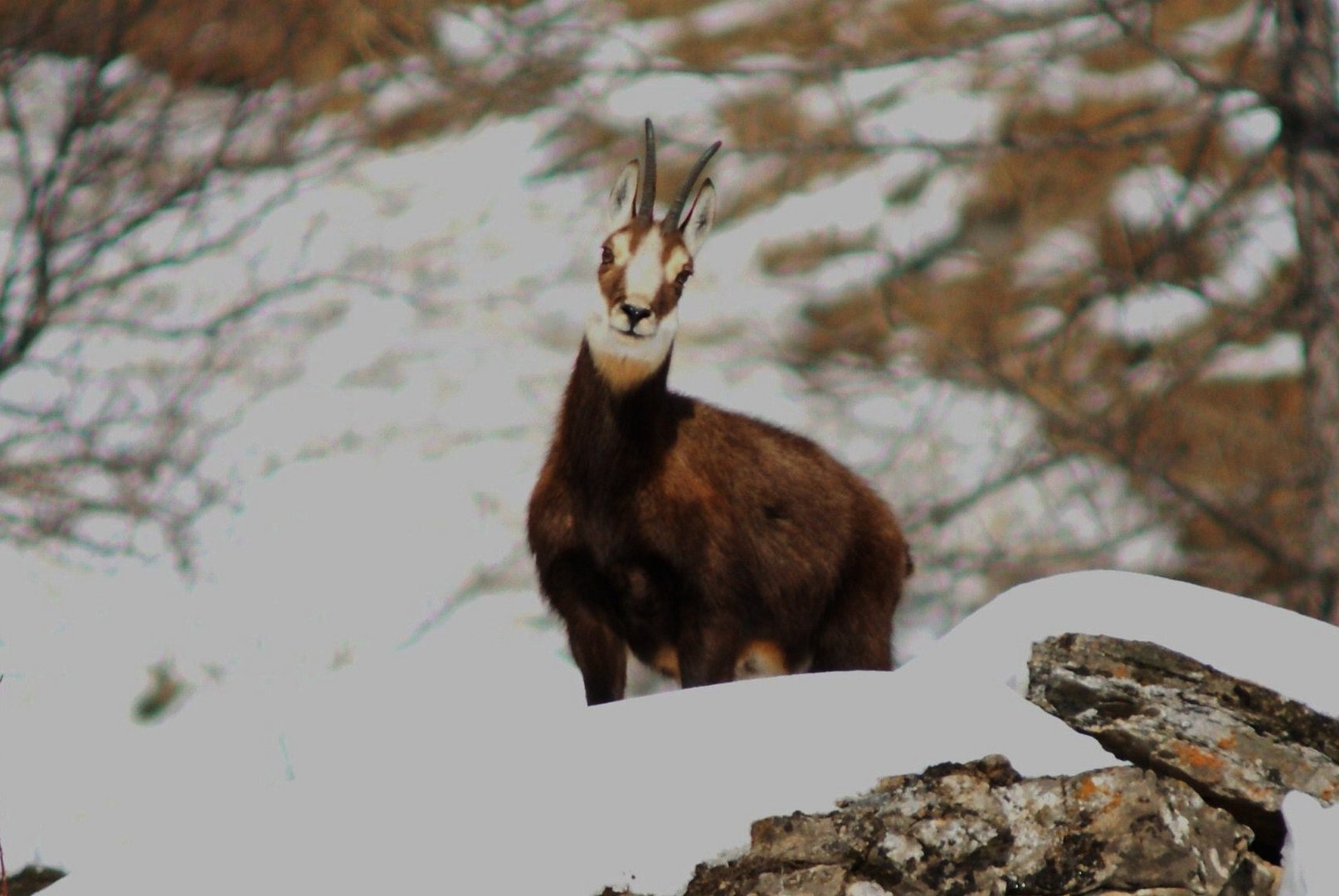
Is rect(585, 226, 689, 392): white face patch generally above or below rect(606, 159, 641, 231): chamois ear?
below

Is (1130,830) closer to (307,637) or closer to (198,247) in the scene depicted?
(307,637)

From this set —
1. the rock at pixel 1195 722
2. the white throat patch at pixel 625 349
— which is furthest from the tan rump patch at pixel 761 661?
the rock at pixel 1195 722

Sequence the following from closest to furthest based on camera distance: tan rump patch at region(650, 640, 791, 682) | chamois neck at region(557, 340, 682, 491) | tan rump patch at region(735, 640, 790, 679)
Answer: chamois neck at region(557, 340, 682, 491), tan rump patch at region(650, 640, 791, 682), tan rump patch at region(735, 640, 790, 679)

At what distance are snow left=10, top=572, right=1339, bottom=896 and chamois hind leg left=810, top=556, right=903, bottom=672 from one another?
661 millimetres

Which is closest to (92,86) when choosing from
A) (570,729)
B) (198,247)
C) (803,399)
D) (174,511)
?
(198,247)

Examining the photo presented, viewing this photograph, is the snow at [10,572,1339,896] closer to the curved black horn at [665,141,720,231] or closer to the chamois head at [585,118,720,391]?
the chamois head at [585,118,720,391]

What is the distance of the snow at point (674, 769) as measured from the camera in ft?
14.5

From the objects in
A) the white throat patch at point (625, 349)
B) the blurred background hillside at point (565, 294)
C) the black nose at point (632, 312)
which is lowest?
the blurred background hillside at point (565, 294)

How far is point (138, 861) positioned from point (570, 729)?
1.13 meters

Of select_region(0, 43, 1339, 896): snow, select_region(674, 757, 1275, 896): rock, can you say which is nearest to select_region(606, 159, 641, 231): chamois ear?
select_region(0, 43, 1339, 896): snow

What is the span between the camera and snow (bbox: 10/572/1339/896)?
443cm

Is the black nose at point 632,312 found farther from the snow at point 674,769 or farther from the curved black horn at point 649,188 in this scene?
the snow at point 674,769

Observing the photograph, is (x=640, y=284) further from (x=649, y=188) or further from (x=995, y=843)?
(x=995, y=843)

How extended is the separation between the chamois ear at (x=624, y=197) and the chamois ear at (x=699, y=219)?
0.68ft
